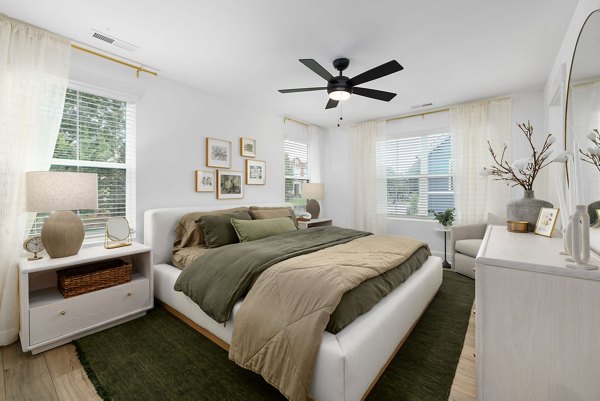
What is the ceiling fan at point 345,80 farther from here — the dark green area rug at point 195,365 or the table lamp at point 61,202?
the dark green area rug at point 195,365

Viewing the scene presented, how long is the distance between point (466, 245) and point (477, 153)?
1454mm

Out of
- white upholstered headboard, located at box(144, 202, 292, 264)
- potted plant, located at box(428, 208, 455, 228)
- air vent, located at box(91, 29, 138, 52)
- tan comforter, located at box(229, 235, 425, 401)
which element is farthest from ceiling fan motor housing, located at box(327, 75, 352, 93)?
potted plant, located at box(428, 208, 455, 228)

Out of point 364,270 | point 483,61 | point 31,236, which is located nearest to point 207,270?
point 364,270

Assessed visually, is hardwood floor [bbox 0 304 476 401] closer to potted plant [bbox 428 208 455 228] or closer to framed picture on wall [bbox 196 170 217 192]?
framed picture on wall [bbox 196 170 217 192]

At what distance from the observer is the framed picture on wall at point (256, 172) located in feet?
13.4

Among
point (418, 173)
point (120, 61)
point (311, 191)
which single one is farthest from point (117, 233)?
point (418, 173)

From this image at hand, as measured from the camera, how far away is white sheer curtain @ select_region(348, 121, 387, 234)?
16.0 ft

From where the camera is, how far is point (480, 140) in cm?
390

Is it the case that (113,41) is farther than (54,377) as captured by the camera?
Yes

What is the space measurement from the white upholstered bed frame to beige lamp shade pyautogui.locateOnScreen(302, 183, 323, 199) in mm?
2344

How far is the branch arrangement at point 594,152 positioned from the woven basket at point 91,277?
10.5 feet

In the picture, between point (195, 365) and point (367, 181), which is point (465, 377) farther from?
point (367, 181)

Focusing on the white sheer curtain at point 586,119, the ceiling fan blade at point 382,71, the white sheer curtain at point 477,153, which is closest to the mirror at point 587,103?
the white sheer curtain at point 586,119

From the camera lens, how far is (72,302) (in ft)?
6.63
